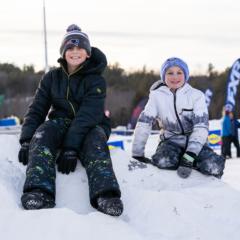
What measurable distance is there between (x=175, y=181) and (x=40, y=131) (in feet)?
4.20

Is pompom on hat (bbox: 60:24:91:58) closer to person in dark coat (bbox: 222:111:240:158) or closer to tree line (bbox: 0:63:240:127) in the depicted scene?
person in dark coat (bbox: 222:111:240:158)

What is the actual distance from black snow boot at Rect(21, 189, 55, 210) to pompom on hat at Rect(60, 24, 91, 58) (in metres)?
1.43

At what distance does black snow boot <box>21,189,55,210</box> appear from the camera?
331 centimetres

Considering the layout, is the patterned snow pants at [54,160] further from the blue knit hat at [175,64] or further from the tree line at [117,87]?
the tree line at [117,87]

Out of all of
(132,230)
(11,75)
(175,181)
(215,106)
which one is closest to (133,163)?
(175,181)

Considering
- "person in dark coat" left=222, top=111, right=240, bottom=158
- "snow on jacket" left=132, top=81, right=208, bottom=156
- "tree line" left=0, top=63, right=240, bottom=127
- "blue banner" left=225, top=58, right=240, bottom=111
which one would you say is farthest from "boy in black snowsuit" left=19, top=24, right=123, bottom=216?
Answer: "tree line" left=0, top=63, right=240, bottom=127

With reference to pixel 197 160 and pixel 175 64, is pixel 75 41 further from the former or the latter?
pixel 197 160

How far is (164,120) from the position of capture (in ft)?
15.9

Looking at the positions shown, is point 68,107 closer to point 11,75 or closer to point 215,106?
point 215,106

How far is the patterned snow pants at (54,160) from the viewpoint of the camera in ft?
11.7

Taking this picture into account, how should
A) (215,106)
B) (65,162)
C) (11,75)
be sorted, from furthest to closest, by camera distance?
(11,75) → (215,106) → (65,162)

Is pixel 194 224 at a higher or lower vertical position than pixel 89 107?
lower

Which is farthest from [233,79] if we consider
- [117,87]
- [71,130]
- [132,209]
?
[117,87]

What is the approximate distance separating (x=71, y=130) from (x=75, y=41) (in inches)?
32.5
